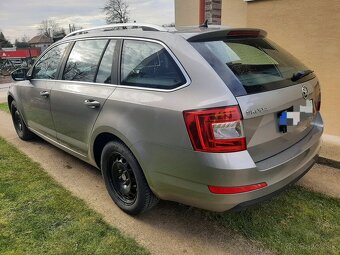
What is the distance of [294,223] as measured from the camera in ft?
9.49

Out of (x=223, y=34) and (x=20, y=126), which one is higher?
(x=223, y=34)

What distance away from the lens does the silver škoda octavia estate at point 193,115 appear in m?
2.28

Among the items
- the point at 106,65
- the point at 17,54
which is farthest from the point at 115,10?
the point at 106,65

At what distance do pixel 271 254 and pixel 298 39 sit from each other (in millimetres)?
3526

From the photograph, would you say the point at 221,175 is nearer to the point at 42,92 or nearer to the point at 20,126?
the point at 42,92

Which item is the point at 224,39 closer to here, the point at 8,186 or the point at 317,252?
the point at 317,252

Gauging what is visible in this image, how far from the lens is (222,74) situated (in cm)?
237

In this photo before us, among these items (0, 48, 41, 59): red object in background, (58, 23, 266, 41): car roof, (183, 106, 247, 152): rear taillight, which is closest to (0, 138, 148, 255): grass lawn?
(183, 106, 247, 152): rear taillight

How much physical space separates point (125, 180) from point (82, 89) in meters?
1.04

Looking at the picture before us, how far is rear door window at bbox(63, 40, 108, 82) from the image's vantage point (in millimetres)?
3375

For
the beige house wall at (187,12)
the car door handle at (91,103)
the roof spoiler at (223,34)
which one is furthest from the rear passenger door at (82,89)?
the beige house wall at (187,12)

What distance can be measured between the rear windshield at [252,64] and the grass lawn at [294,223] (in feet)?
3.87

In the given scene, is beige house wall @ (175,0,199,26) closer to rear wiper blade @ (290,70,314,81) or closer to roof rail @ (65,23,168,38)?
roof rail @ (65,23,168,38)

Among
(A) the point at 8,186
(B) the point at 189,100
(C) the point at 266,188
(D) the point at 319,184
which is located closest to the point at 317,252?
(C) the point at 266,188
